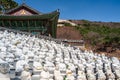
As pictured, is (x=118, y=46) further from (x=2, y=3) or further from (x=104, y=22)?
(x=104, y=22)

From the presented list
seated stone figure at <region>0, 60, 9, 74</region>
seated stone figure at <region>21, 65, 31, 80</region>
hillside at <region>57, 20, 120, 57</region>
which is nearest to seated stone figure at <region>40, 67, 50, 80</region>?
seated stone figure at <region>21, 65, 31, 80</region>

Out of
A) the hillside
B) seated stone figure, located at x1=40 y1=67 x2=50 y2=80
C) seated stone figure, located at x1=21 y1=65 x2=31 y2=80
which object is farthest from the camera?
the hillside

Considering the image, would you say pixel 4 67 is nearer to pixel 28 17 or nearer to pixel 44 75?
pixel 44 75

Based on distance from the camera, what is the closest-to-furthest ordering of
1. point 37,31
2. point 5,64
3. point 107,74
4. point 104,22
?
point 5,64, point 107,74, point 37,31, point 104,22

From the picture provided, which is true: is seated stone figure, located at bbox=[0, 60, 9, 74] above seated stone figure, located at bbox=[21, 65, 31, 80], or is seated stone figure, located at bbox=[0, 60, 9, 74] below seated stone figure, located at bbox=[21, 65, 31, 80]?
above

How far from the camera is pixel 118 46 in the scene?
48.0 metres

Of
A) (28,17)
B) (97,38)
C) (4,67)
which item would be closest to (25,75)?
(4,67)

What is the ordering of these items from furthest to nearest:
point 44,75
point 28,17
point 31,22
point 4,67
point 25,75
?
point 31,22, point 28,17, point 44,75, point 4,67, point 25,75

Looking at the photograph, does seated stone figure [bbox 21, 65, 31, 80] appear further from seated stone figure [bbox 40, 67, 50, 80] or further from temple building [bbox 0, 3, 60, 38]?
temple building [bbox 0, 3, 60, 38]

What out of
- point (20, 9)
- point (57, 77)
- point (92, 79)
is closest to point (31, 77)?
point (57, 77)

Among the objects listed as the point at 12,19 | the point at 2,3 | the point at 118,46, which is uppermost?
the point at 2,3

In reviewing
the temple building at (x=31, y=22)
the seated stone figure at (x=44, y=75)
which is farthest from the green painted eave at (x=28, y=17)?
the seated stone figure at (x=44, y=75)

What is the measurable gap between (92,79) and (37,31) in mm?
21777

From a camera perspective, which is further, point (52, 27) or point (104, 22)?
point (104, 22)
